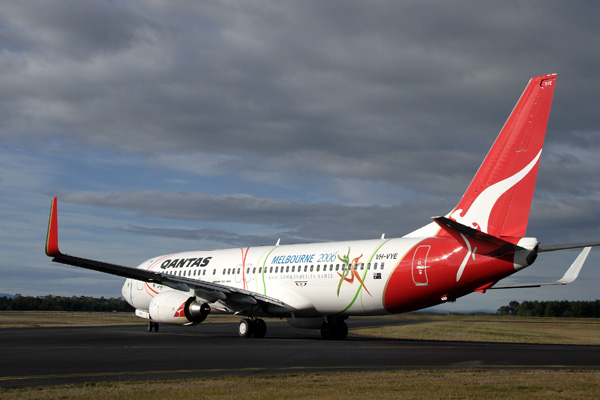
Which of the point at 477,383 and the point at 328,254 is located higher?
the point at 328,254

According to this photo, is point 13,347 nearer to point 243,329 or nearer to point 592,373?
point 243,329

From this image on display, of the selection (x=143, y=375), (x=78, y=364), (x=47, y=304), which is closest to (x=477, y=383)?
(x=143, y=375)

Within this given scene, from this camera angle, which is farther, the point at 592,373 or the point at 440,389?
the point at 592,373

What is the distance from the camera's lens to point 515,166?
22.8 m

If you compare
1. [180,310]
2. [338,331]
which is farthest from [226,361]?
[180,310]

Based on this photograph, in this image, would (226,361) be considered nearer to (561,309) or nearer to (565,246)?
(565,246)

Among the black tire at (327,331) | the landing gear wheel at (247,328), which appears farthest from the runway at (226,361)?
the landing gear wheel at (247,328)

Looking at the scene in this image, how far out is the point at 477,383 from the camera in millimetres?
12633

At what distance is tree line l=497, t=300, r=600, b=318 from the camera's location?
98562mm

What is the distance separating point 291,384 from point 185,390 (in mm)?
2024

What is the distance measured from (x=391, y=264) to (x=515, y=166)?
5871mm

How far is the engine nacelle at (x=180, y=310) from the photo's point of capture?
29.5 m

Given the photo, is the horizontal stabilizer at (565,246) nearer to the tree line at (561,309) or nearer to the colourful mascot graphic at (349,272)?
the colourful mascot graphic at (349,272)

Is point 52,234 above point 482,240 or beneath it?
above
